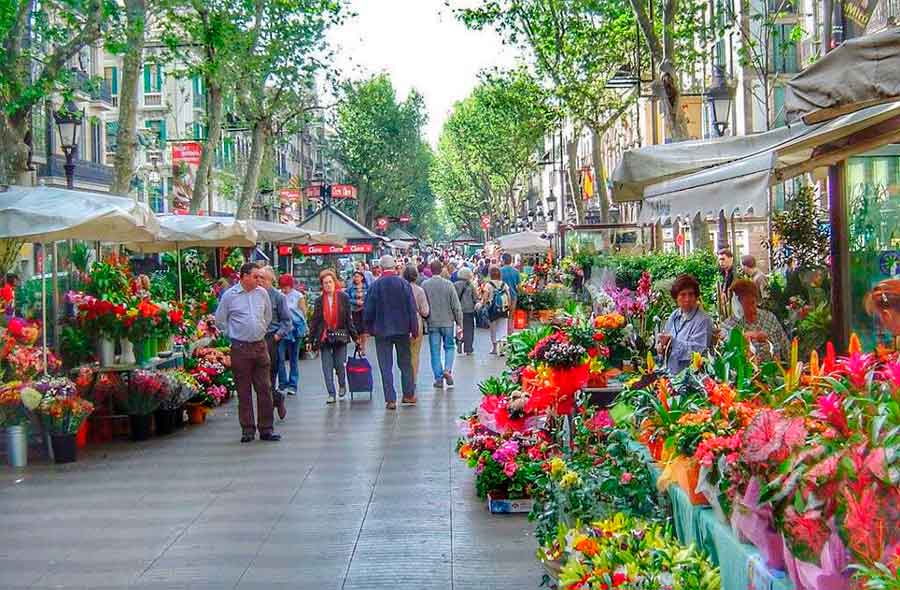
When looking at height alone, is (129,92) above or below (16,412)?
above

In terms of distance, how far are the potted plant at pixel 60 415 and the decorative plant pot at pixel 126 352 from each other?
191 cm

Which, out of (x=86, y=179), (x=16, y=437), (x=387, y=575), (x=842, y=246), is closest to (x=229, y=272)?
(x=16, y=437)

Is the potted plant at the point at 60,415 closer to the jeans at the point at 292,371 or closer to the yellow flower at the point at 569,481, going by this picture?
the jeans at the point at 292,371

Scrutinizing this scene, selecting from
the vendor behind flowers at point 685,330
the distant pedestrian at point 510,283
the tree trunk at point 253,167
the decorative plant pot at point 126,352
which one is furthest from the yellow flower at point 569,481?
the tree trunk at point 253,167

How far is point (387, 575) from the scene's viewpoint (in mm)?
6453

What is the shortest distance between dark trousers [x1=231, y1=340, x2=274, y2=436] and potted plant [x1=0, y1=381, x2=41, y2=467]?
6.05 feet

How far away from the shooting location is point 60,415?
10320mm

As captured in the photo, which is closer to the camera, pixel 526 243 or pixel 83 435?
pixel 83 435

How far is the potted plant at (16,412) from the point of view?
10273mm

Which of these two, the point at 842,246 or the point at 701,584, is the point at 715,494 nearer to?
the point at 701,584

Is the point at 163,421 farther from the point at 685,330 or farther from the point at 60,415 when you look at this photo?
the point at 685,330

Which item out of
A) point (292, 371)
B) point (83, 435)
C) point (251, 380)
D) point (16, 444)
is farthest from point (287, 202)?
point (16, 444)

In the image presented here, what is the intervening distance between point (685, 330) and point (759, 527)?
15.5 ft

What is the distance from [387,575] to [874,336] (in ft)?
15.4
